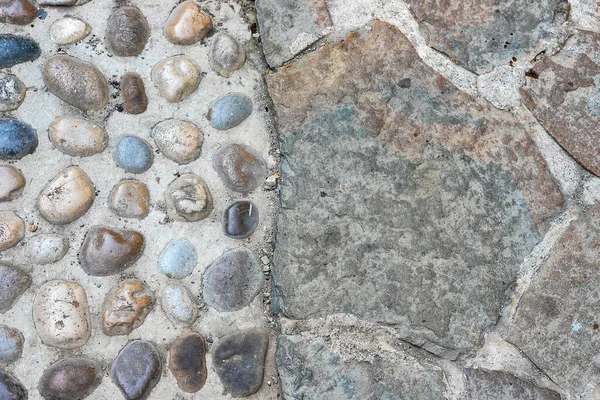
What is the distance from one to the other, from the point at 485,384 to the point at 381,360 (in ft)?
0.64

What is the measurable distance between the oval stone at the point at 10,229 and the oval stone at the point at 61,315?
102mm

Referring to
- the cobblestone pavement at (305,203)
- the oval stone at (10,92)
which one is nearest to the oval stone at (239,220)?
the cobblestone pavement at (305,203)

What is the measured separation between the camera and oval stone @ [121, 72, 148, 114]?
1.19 m

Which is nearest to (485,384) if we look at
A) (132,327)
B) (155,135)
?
(132,327)

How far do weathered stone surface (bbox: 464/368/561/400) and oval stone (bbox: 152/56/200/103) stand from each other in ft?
2.57

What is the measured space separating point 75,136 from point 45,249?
224 mm

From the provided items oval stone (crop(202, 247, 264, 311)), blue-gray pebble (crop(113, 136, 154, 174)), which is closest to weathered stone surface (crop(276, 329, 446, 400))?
oval stone (crop(202, 247, 264, 311))

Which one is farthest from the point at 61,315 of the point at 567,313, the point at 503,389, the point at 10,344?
the point at 567,313

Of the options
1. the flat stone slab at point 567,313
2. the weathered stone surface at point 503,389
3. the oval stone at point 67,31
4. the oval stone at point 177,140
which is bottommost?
the weathered stone surface at point 503,389

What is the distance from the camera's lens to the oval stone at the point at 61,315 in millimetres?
1135

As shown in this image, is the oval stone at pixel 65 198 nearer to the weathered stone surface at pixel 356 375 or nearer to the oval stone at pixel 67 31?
the oval stone at pixel 67 31

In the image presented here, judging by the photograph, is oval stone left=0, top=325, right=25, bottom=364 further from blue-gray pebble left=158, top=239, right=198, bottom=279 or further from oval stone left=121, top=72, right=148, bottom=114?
oval stone left=121, top=72, right=148, bottom=114

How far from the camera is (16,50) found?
1.18 m

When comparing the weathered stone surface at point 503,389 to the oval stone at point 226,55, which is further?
the oval stone at point 226,55
